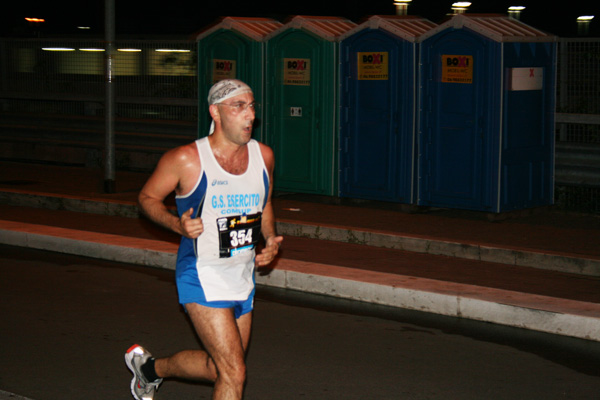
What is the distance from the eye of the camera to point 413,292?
7.94 m

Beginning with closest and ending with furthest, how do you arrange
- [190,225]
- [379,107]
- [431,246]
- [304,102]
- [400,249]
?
1. [190,225]
2. [431,246]
3. [400,249]
4. [379,107]
5. [304,102]

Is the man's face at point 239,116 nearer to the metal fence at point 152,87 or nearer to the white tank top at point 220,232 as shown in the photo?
the white tank top at point 220,232

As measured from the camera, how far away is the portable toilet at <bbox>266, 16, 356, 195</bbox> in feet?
40.8

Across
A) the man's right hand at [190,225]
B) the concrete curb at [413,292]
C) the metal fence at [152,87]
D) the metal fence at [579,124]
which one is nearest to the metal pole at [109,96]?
the metal fence at [152,87]

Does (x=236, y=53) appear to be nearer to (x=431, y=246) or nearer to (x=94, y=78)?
(x=431, y=246)

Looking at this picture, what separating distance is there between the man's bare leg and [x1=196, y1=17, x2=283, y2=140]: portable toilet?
8.23 m

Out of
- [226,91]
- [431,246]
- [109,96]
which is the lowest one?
[431,246]

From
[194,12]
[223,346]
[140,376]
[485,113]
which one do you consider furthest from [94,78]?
[223,346]

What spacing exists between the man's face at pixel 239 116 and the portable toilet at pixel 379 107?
718 centimetres

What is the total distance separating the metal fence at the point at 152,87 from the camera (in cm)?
1198

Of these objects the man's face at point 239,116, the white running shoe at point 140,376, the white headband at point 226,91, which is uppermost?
the white headband at point 226,91

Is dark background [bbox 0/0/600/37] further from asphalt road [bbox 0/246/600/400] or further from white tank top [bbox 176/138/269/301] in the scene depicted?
white tank top [bbox 176/138/269/301]

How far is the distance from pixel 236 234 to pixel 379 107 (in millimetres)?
7638

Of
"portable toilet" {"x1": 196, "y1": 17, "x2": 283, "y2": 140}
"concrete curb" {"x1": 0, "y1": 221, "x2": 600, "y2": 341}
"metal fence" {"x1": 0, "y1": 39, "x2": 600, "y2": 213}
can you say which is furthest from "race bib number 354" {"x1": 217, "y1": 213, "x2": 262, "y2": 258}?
"portable toilet" {"x1": 196, "y1": 17, "x2": 283, "y2": 140}
